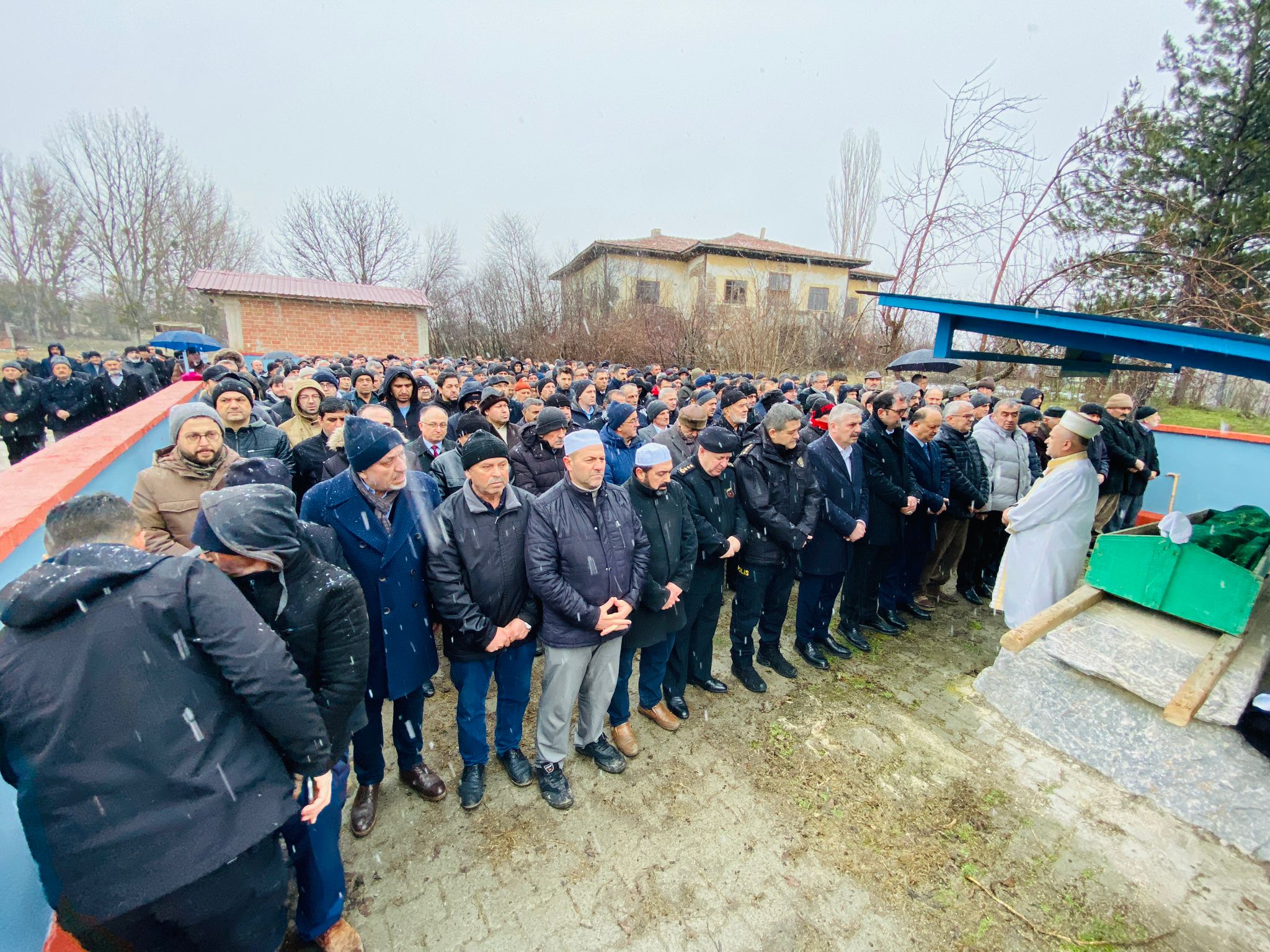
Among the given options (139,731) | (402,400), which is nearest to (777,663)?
(139,731)

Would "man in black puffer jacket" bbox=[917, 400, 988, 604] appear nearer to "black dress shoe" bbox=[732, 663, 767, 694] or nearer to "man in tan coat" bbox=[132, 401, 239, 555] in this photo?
"black dress shoe" bbox=[732, 663, 767, 694]

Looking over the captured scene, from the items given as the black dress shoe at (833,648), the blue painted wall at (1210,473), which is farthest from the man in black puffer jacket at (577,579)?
the blue painted wall at (1210,473)

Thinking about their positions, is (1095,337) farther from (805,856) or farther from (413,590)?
(413,590)

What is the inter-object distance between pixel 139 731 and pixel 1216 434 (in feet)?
41.5

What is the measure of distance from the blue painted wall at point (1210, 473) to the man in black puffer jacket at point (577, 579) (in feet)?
29.9

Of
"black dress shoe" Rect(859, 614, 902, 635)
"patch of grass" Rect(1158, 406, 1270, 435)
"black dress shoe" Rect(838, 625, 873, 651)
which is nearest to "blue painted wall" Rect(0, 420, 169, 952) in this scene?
"black dress shoe" Rect(838, 625, 873, 651)

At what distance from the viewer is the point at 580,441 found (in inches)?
116

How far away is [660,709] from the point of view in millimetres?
3836

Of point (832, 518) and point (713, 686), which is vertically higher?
point (832, 518)

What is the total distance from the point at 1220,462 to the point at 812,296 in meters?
24.9

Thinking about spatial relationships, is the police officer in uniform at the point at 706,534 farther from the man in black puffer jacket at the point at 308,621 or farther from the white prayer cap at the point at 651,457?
the man in black puffer jacket at the point at 308,621

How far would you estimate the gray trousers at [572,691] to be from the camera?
306 cm

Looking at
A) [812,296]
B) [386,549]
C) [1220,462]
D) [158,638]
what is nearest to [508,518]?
[386,549]

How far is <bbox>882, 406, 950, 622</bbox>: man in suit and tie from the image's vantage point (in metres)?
4.91
